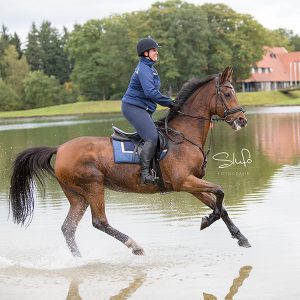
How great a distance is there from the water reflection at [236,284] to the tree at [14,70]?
408 feet

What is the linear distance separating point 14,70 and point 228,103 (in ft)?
413

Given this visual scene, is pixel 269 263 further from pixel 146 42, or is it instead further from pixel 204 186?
pixel 146 42

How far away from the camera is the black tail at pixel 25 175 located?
10750mm

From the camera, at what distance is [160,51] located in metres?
102

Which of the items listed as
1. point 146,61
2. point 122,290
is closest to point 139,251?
point 122,290

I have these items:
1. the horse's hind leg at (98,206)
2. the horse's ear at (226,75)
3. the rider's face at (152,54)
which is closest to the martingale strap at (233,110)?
the horse's ear at (226,75)

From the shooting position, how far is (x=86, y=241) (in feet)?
37.2

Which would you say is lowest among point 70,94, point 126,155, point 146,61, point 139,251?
point 70,94

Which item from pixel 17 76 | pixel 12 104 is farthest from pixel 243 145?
pixel 17 76

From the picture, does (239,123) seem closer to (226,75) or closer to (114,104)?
(226,75)

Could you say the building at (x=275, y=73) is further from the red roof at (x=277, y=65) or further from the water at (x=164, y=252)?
the water at (x=164, y=252)

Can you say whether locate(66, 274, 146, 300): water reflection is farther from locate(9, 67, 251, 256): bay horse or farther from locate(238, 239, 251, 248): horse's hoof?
locate(238, 239, 251, 248): horse's hoof

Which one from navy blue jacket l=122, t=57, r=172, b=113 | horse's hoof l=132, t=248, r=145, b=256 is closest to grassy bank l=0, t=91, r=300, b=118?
navy blue jacket l=122, t=57, r=172, b=113

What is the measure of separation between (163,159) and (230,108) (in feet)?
4.01
